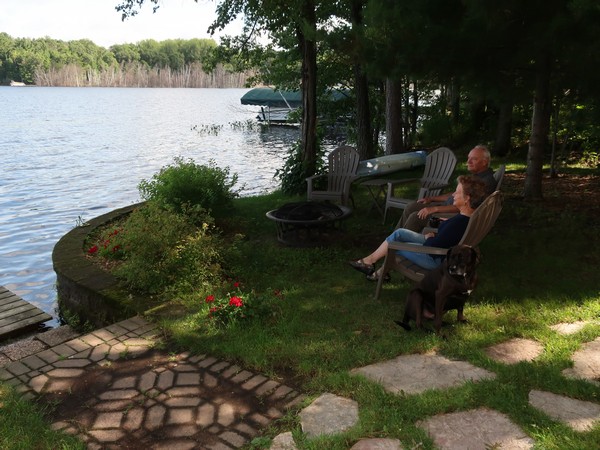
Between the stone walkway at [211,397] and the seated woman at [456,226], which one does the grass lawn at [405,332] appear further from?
the seated woman at [456,226]

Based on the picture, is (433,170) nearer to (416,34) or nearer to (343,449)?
(416,34)

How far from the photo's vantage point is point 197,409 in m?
3.08

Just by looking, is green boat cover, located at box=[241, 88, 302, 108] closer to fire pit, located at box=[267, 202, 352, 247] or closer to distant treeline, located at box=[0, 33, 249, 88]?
fire pit, located at box=[267, 202, 352, 247]

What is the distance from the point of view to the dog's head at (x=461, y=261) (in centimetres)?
375

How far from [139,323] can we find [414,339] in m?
2.32

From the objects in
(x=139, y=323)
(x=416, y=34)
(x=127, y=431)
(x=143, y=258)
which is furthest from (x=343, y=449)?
(x=416, y=34)

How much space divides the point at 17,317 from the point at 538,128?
7343 mm

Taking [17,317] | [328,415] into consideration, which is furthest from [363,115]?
[328,415]

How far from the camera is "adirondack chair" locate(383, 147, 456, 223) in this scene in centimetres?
697

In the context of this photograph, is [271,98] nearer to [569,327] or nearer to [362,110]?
[362,110]

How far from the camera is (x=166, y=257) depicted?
5215 millimetres

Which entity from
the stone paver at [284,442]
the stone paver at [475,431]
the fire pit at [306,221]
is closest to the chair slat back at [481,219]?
the stone paver at [475,431]

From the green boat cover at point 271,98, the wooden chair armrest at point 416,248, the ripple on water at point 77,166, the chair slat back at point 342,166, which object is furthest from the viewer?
the green boat cover at point 271,98

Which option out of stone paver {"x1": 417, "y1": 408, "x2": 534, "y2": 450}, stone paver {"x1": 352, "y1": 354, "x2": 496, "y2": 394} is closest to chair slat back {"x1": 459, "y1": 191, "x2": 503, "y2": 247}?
stone paver {"x1": 352, "y1": 354, "x2": 496, "y2": 394}
